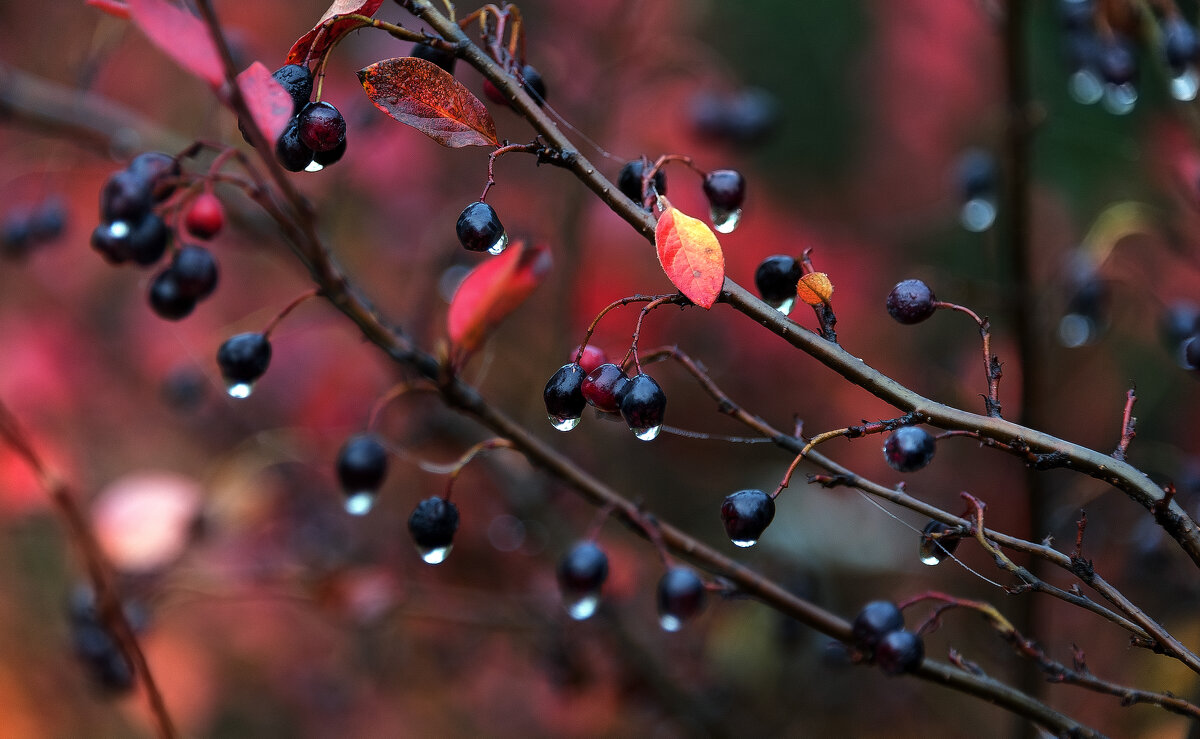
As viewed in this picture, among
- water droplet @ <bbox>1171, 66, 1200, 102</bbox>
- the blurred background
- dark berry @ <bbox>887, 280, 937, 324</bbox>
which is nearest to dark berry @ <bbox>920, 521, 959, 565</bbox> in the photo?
dark berry @ <bbox>887, 280, 937, 324</bbox>

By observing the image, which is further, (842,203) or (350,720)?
(842,203)

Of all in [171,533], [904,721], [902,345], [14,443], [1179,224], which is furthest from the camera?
[902,345]

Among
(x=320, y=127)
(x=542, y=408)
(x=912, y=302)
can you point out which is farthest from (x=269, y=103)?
(x=542, y=408)

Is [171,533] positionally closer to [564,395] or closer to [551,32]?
[564,395]

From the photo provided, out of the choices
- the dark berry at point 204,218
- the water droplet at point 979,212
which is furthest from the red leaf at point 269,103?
the water droplet at point 979,212

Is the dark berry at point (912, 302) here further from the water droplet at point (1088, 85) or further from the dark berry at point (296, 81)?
the water droplet at point (1088, 85)

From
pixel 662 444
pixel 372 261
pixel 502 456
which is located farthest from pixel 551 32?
pixel 502 456
